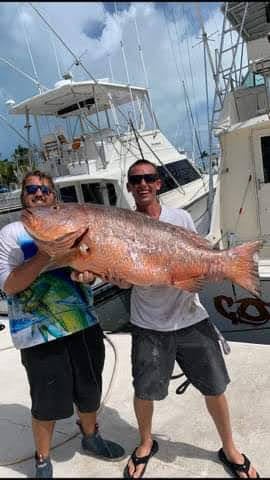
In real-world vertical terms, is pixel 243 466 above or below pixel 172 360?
below

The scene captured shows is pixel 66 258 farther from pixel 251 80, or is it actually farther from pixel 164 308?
pixel 251 80

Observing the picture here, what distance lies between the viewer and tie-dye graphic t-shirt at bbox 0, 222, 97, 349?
2.22 meters

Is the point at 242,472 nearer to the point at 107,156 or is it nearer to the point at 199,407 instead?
the point at 199,407

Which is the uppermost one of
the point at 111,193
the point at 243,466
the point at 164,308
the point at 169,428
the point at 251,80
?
the point at 251,80

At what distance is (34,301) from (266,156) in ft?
15.1

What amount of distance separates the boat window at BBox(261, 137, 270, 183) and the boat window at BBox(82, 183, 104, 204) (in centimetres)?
417

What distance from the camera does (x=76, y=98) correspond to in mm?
10359

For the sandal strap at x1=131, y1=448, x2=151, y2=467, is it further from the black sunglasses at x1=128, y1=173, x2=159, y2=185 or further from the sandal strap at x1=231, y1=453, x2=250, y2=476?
the black sunglasses at x1=128, y1=173, x2=159, y2=185

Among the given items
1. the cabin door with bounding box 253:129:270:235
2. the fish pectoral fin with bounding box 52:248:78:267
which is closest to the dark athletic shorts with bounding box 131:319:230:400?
the fish pectoral fin with bounding box 52:248:78:267

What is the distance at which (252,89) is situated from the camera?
7.09 m

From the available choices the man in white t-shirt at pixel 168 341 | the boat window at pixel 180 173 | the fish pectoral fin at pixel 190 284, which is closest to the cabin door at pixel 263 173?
the man in white t-shirt at pixel 168 341

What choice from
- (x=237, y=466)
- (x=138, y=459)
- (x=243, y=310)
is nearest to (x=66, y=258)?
(x=138, y=459)

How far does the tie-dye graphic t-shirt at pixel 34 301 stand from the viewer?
7.30 ft

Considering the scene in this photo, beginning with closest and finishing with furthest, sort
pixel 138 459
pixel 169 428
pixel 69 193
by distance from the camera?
pixel 138 459
pixel 169 428
pixel 69 193
